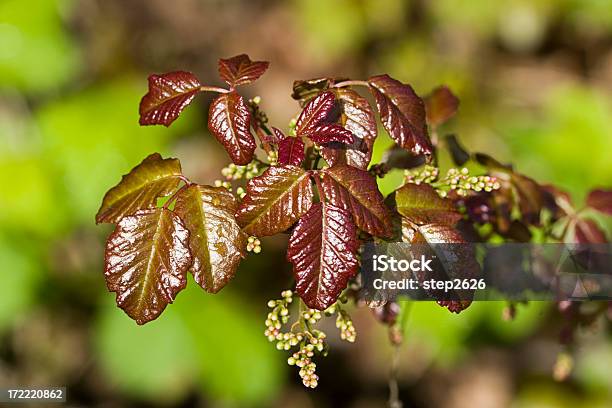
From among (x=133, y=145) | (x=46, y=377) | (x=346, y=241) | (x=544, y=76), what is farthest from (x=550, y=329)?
(x=346, y=241)

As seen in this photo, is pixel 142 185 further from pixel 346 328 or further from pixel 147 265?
pixel 346 328

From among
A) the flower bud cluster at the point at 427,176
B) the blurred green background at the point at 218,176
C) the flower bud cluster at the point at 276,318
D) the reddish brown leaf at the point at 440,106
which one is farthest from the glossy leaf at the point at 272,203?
the blurred green background at the point at 218,176

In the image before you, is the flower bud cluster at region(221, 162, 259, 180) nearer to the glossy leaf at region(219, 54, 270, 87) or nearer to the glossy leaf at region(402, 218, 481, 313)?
the glossy leaf at region(219, 54, 270, 87)

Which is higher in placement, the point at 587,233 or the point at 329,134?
the point at 329,134

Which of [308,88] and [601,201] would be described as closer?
[308,88]

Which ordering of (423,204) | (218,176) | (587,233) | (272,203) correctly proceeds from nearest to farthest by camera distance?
(272,203), (423,204), (587,233), (218,176)

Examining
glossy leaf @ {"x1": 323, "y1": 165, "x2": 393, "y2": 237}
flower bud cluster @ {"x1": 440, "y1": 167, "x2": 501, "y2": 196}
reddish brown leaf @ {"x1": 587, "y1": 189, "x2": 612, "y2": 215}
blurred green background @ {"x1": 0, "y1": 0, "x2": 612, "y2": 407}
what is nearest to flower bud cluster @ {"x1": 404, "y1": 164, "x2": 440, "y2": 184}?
flower bud cluster @ {"x1": 440, "y1": 167, "x2": 501, "y2": 196}

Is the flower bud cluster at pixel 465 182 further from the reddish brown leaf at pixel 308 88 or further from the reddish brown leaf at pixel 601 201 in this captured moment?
the reddish brown leaf at pixel 601 201

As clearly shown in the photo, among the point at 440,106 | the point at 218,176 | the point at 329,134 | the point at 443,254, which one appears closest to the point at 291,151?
the point at 329,134
